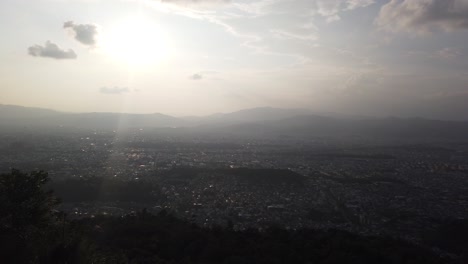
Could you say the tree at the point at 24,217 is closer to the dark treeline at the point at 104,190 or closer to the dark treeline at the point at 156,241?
the dark treeline at the point at 156,241

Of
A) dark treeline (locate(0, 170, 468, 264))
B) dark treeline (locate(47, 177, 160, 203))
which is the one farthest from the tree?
dark treeline (locate(47, 177, 160, 203))

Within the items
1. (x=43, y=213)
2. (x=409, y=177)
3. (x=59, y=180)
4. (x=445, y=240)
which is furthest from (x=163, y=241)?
(x=409, y=177)

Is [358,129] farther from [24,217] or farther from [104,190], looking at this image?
[24,217]

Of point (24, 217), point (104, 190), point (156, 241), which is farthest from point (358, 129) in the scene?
point (24, 217)

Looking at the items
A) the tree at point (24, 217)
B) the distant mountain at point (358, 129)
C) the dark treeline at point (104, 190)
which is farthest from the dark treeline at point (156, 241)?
the distant mountain at point (358, 129)

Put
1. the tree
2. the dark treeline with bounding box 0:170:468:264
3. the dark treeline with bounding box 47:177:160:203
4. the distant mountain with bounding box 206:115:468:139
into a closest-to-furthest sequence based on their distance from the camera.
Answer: the tree, the dark treeline with bounding box 0:170:468:264, the dark treeline with bounding box 47:177:160:203, the distant mountain with bounding box 206:115:468:139

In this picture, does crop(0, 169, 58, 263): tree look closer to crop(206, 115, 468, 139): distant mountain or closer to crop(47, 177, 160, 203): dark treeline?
crop(47, 177, 160, 203): dark treeline

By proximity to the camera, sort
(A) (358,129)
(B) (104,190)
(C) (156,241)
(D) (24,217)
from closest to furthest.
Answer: (D) (24,217), (C) (156,241), (B) (104,190), (A) (358,129)

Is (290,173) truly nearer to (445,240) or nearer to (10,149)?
(445,240)
